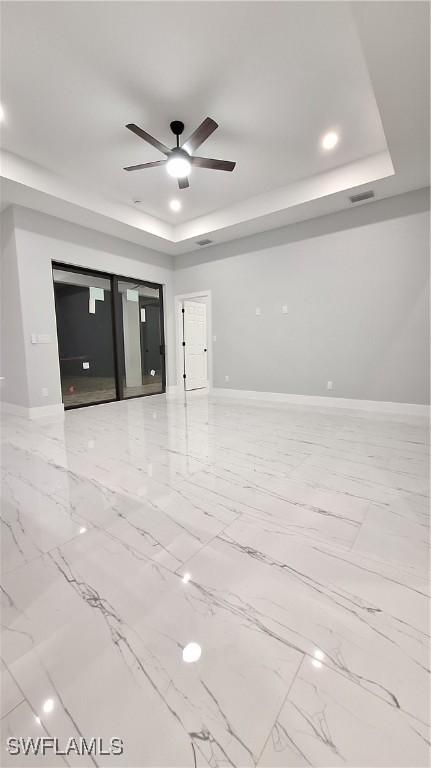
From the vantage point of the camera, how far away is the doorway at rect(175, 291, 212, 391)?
630 centimetres

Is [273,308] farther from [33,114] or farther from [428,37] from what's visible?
[33,114]

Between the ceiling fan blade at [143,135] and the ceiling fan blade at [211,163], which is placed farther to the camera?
the ceiling fan blade at [211,163]

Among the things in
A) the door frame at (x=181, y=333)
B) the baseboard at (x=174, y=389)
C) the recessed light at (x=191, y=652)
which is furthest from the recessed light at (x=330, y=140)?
the baseboard at (x=174, y=389)

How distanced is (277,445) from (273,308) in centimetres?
287

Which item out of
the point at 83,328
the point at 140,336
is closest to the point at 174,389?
the point at 140,336

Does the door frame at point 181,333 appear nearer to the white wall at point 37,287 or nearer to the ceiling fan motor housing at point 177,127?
the white wall at point 37,287

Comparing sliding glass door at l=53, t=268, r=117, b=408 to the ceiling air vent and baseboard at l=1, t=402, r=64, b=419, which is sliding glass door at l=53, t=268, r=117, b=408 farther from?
the ceiling air vent

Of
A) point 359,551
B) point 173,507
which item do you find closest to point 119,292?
point 173,507

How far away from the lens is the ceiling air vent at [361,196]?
3900 millimetres

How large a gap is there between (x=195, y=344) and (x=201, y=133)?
4473 millimetres

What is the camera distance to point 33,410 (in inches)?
171

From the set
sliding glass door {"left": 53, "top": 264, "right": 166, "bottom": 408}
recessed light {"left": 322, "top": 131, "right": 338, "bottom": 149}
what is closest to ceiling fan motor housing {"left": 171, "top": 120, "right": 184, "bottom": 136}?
recessed light {"left": 322, "top": 131, "right": 338, "bottom": 149}

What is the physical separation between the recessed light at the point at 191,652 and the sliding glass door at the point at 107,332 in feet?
14.8

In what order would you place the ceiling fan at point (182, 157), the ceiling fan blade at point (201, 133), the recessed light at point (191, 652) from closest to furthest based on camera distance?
the recessed light at point (191, 652) → the ceiling fan blade at point (201, 133) → the ceiling fan at point (182, 157)
